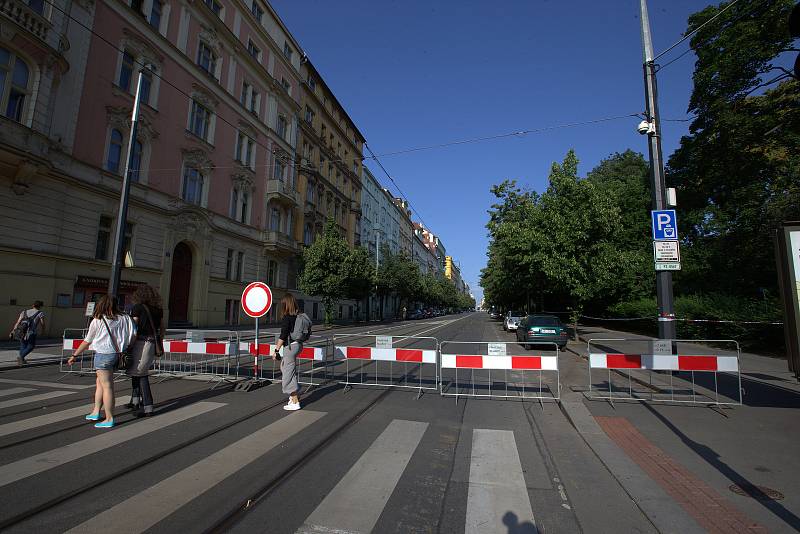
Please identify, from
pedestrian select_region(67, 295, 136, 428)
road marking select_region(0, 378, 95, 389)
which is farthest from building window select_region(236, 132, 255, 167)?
pedestrian select_region(67, 295, 136, 428)

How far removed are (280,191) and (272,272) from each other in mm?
6798

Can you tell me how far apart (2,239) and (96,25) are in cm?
1094

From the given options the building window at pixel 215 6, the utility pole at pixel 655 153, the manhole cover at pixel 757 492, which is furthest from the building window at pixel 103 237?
the manhole cover at pixel 757 492

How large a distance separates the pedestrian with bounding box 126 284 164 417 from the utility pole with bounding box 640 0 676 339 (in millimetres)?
10773

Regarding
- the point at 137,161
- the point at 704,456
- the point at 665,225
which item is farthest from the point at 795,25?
the point at 137,161

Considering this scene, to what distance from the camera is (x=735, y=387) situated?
8.95 m

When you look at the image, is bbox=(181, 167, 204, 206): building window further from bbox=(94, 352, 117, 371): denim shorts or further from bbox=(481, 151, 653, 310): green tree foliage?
bbox=(94, 352, 117, 371): denim shorts

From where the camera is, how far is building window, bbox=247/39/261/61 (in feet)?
105

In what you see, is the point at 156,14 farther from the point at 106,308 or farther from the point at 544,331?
the point at 544,331

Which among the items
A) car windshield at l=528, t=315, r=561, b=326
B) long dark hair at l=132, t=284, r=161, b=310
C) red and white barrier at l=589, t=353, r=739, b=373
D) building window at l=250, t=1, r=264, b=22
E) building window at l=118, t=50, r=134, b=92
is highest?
building window at l=250, t=1, r=264, b=22

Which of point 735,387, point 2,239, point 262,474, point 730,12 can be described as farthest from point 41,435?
point 730,12

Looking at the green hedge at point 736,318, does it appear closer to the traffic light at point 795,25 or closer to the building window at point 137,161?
the traffic light at point 795,25

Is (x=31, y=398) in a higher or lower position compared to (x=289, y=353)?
lower

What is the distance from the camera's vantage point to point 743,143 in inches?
854
